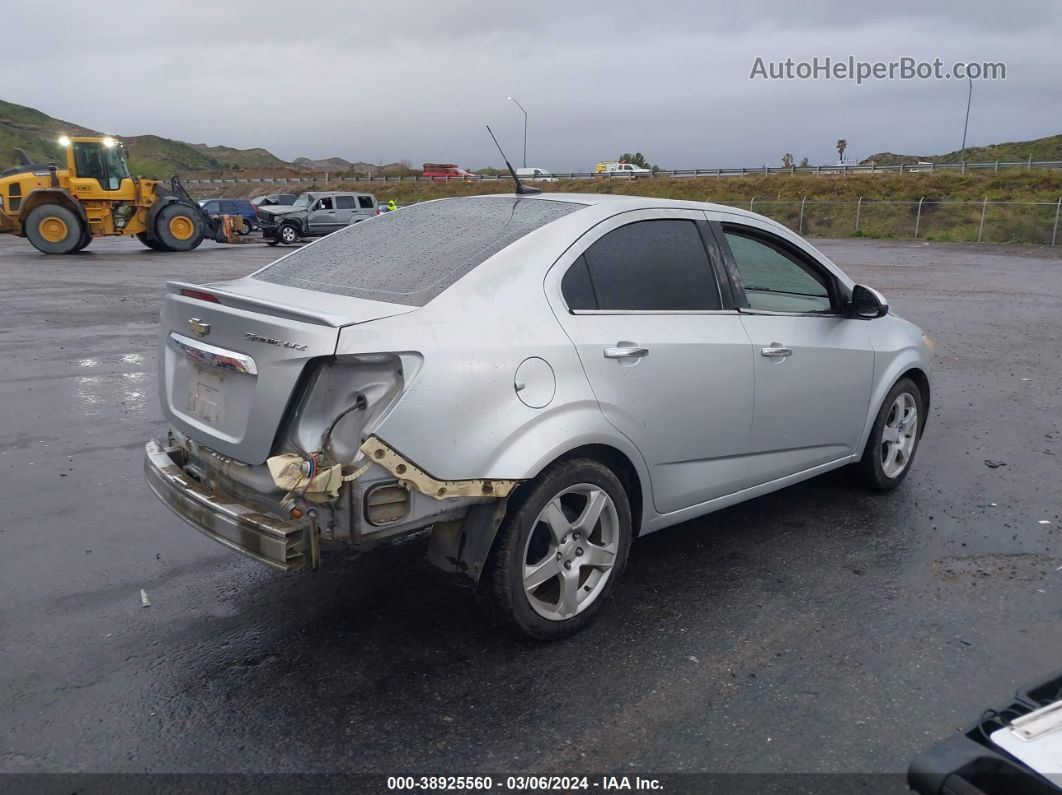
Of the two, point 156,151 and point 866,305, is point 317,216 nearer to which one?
point 866,305

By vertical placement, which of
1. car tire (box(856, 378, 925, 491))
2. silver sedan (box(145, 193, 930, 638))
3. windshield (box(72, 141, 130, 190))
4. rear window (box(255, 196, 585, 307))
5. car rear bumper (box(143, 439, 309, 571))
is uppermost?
windshield (box(72, 141, 130, 190))

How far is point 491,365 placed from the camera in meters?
3.28

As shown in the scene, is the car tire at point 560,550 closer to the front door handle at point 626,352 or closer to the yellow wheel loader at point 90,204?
the front door handle at point 626,352

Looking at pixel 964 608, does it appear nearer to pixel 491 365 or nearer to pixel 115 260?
pixel 491 365

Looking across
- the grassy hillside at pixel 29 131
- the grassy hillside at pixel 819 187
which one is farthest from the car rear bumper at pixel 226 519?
the grassy hillside at pixel 29 131

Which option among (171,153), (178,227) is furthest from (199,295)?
(171,153)

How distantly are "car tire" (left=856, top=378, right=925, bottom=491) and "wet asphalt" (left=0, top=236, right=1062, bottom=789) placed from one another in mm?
159

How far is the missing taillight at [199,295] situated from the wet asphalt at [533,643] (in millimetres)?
1272

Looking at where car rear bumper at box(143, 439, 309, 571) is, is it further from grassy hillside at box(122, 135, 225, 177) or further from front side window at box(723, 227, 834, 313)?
grassy hillside at box(122, 135, 225, 177)

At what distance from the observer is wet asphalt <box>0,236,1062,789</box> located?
2.96m

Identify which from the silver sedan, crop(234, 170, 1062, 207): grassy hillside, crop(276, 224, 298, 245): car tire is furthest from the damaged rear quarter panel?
crop(234, 170, 1062, 207): grassy hillside

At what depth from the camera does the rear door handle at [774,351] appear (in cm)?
431

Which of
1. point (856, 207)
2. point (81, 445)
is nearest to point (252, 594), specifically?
point (81, 445)

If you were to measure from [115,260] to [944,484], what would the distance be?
22.6 meters
